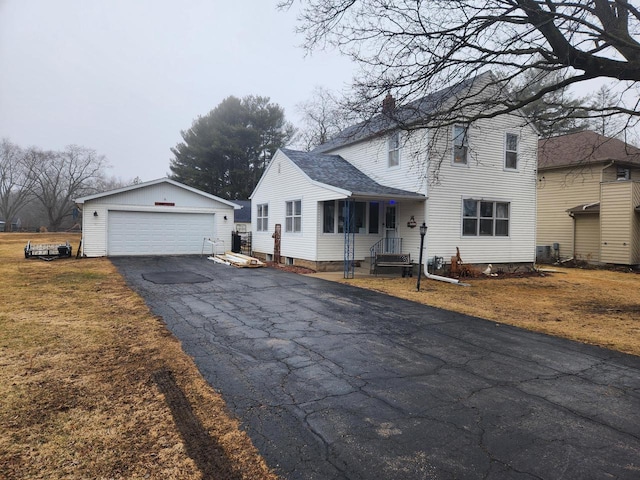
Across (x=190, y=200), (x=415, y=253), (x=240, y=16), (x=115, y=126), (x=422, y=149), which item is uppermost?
(x=115, y=126)

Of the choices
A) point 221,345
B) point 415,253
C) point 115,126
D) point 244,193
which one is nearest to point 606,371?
point 221,345

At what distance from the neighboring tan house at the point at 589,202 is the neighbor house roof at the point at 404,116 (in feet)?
22.3

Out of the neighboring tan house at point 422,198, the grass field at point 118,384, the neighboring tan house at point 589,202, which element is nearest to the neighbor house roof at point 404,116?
the neighboring tan house at point 422,198

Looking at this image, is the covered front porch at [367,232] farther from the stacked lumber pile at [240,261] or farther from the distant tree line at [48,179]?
the distant tree line at [48,179]

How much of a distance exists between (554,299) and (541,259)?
36.5 ft

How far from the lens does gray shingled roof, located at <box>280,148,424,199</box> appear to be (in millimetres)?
12734

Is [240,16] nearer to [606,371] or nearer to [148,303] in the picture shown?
[148,303]

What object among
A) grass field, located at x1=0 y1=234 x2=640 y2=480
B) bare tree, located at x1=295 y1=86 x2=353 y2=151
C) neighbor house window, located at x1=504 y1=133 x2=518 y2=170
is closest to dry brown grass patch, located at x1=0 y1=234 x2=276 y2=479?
grass field, located at x1=0 y1=234 x2=640 y2=480

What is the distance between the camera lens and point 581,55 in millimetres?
7371

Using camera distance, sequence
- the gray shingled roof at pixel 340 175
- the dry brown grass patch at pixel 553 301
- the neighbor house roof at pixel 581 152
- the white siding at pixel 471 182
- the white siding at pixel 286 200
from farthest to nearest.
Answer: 1. the neighbor house roof at pixel 581 152
2. the white siding at pixel 286 200
3. the white siding at pixel 471 182
4. the gray shingled roof at pixel 340 175
5. the dry brown grass patch at pixel 553 301

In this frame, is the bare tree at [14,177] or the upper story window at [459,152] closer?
the upper story window at [459,152]

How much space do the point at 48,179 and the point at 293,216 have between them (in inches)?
1899

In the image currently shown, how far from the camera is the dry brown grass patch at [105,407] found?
245 cm

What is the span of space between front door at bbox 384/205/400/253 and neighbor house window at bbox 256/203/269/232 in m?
5.99
